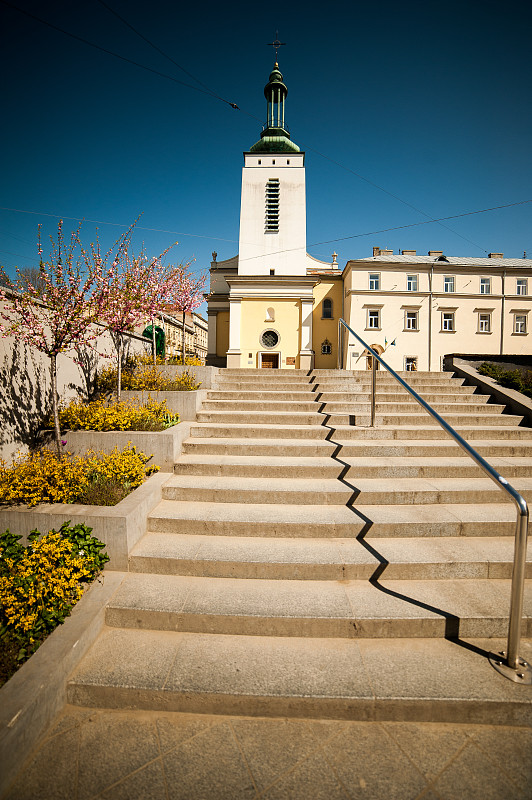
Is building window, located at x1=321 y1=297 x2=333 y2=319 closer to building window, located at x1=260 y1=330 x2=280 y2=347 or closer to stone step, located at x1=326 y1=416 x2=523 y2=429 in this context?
building window, located at x1=260 y1=330 x2=280 y2=347

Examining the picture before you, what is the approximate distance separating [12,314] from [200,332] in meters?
78.1

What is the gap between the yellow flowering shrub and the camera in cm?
244

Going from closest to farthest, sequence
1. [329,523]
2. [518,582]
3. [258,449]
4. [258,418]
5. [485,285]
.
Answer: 1. [518,582]
2. [329,523]
3. [258,449]
4. [258,418]
5. [485,285]

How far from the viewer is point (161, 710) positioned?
2258 mm

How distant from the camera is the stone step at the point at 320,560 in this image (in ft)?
10.2

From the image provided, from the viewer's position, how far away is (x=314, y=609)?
2723 millimetres

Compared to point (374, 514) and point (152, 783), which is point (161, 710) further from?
point (374, 514)

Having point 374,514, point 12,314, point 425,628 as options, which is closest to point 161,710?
point 425,628

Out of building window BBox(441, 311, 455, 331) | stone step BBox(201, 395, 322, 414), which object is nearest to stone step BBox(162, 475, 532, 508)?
stone step BBox(201, 395, 322, 414)

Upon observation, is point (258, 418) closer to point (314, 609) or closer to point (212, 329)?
point (314, 609)

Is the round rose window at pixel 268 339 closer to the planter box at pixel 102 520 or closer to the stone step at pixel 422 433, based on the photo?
the stone step at pixel 422 433

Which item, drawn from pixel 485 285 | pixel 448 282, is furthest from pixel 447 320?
pixel 485 285

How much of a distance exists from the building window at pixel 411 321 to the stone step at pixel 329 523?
2570cm

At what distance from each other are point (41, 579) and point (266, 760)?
209 centimetres
